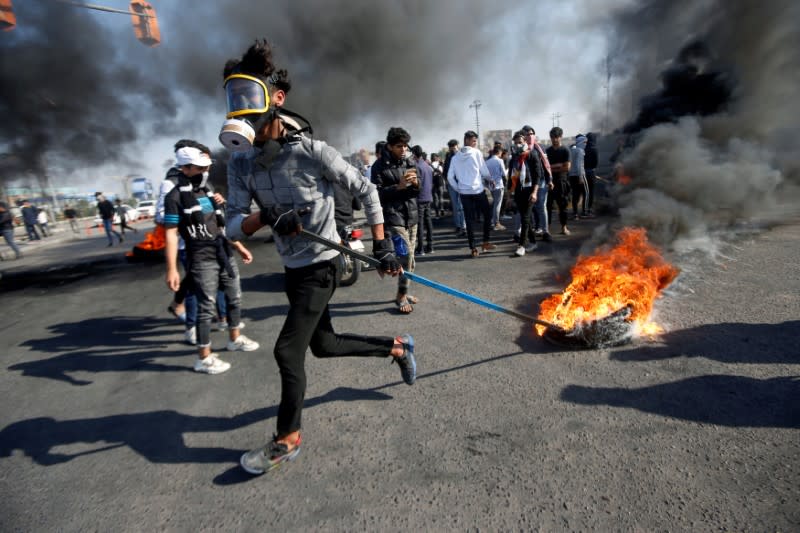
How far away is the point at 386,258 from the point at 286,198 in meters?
0.71

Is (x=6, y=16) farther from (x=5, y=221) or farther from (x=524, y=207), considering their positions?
(x=524, y=207)

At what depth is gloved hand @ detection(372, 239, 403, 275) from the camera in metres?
2.51

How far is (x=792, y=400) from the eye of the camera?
2410 millimetres

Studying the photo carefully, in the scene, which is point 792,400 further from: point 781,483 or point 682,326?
point 682,326

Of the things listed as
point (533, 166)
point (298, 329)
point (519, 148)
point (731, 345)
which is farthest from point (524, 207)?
point (298, 329)

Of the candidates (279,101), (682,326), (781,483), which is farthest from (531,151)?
(781,483)

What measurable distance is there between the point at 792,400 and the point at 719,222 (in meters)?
6.48

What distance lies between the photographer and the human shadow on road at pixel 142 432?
2557 millimetres

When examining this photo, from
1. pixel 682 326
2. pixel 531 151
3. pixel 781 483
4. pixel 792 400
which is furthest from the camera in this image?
pixel 531 151

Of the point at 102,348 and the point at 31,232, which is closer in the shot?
the point at 102,348

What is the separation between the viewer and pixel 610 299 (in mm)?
3486

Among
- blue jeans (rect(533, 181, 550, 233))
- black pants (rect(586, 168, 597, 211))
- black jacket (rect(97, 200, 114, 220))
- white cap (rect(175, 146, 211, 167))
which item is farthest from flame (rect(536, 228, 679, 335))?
black jacket (rect(97, 200, 114, 220))

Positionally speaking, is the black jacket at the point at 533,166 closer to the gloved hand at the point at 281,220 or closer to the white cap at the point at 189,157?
the white cap at the point at 189,157

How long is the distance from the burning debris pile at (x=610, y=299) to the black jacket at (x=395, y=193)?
1.89 meters
